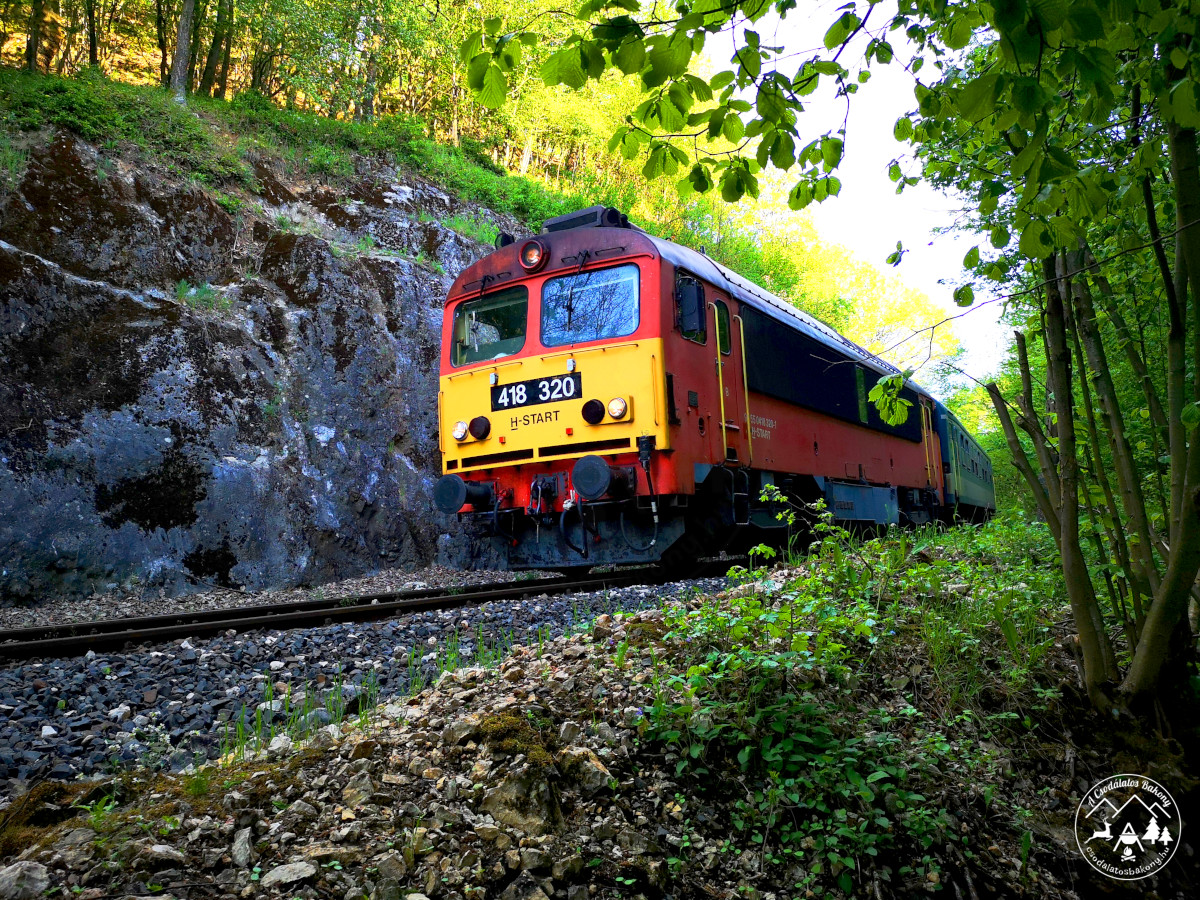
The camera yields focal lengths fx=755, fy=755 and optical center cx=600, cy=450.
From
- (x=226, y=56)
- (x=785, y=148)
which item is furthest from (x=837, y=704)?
(x=226, y=56)

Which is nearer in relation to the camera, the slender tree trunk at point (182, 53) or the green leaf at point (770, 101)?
the green leaf at point (770, 101)

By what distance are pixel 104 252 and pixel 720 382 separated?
799 cm

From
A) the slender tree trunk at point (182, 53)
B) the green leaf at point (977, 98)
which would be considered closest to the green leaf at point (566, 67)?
the green leaf at point (977, 98)

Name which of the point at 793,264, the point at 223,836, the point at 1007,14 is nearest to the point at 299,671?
the point at 223,836

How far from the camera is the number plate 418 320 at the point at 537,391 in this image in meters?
7.33

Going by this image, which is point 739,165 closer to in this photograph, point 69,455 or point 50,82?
point 69,455

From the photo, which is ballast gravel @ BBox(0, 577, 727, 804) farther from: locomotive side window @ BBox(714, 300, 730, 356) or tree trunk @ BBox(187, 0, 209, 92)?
tree trunk @ BBox(187, 0, 209, 92)

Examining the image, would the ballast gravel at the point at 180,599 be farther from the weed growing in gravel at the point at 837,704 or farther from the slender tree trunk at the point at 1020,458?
the slender tree trunk at the point at 1020,458

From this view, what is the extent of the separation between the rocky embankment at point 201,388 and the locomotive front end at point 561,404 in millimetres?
2626

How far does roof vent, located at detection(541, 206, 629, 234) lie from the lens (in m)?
7.74

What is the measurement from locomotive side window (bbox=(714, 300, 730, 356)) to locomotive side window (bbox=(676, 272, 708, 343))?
624mm

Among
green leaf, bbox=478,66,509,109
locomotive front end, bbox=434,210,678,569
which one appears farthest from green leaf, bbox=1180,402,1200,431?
locomotive front end, bbox=434,210,678,569

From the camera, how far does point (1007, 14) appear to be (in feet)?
4.91
